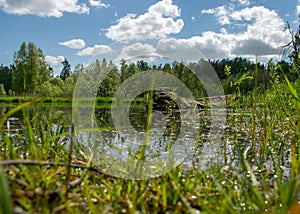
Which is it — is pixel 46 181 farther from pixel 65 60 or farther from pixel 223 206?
pixel 65 60

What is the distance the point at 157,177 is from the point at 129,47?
1323 millimetres

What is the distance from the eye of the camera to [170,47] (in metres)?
2.58

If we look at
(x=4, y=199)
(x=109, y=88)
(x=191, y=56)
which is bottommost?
(x=4, y=199)

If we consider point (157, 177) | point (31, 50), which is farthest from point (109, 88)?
point (31, 50)

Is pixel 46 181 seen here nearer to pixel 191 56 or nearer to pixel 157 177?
pixel 157 177

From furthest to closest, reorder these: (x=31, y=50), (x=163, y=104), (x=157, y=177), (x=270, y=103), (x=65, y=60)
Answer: (x=65, y=60) → (x=31, y=50) → (x=163, y=104) → (x=270, y=103) → (x=157, y=177)

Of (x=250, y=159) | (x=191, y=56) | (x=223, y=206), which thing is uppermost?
(x=191, y=56)

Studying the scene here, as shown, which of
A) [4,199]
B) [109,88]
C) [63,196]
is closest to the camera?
[4,199]

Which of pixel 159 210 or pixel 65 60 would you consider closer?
pixel 159 210

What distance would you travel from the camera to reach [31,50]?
39500 millimetres

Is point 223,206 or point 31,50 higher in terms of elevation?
point 31,50

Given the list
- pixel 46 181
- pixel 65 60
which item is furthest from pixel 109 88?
pixel 65 60

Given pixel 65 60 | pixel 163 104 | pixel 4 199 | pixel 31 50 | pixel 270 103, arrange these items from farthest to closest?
pixel 65 60 < pixel 31 50 < pixel 163 104 < pixel 270 103 < pixel 4 199

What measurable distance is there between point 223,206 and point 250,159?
191 cm
